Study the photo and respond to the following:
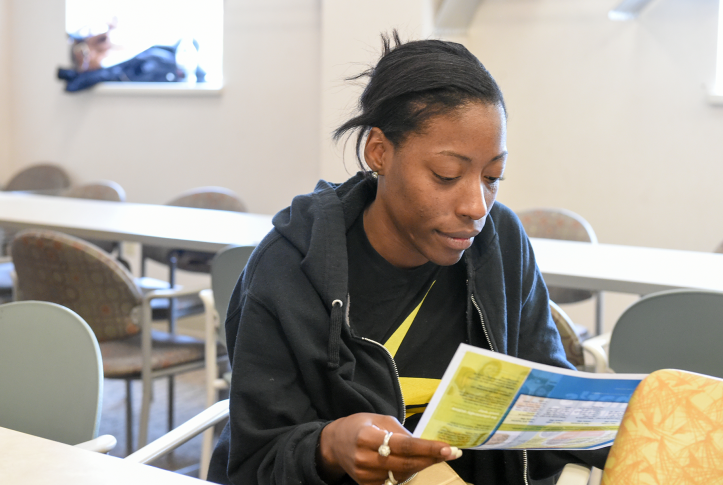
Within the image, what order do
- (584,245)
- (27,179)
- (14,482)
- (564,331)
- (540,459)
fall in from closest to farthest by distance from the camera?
(14,482), (540,459), (564,331), (584,245), (27,179)

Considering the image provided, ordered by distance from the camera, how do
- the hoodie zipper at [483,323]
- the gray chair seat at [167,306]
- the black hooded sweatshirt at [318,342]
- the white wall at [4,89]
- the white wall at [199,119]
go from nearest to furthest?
1. the black hooded sweatshirt at [318,342]
2. the hoodie zipper at [483,323]
3. the gray chair seat at [167,306]
4. the white wall at [199,119]
5. the white wall at [4,89]

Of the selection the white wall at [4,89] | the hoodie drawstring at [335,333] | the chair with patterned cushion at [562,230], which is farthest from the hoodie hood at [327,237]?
the white wall at [4,89]

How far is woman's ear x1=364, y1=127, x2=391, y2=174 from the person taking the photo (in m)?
1.02

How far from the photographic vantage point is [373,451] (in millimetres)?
781

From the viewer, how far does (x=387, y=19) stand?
11.9ft

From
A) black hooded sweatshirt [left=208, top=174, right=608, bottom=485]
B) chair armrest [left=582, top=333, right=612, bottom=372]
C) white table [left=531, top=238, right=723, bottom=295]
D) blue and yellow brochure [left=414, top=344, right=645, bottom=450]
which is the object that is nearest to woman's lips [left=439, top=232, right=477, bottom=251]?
black hooded sweatshirt [left=208, top=174, right=608, bottom=485]

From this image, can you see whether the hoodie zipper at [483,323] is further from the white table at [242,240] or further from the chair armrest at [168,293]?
the chair armrest at [168,293]

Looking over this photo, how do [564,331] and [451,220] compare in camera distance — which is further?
[564,331]

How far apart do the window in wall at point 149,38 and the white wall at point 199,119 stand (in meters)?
0.14

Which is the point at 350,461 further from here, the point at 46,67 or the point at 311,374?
the point at 46,67

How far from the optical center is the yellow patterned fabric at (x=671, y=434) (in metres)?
0.81

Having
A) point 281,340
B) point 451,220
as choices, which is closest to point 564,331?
point 451,220

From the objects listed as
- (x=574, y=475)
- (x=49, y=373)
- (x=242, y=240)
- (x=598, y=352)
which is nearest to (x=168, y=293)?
(x=242, y=240)

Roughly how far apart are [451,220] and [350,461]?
351mm
